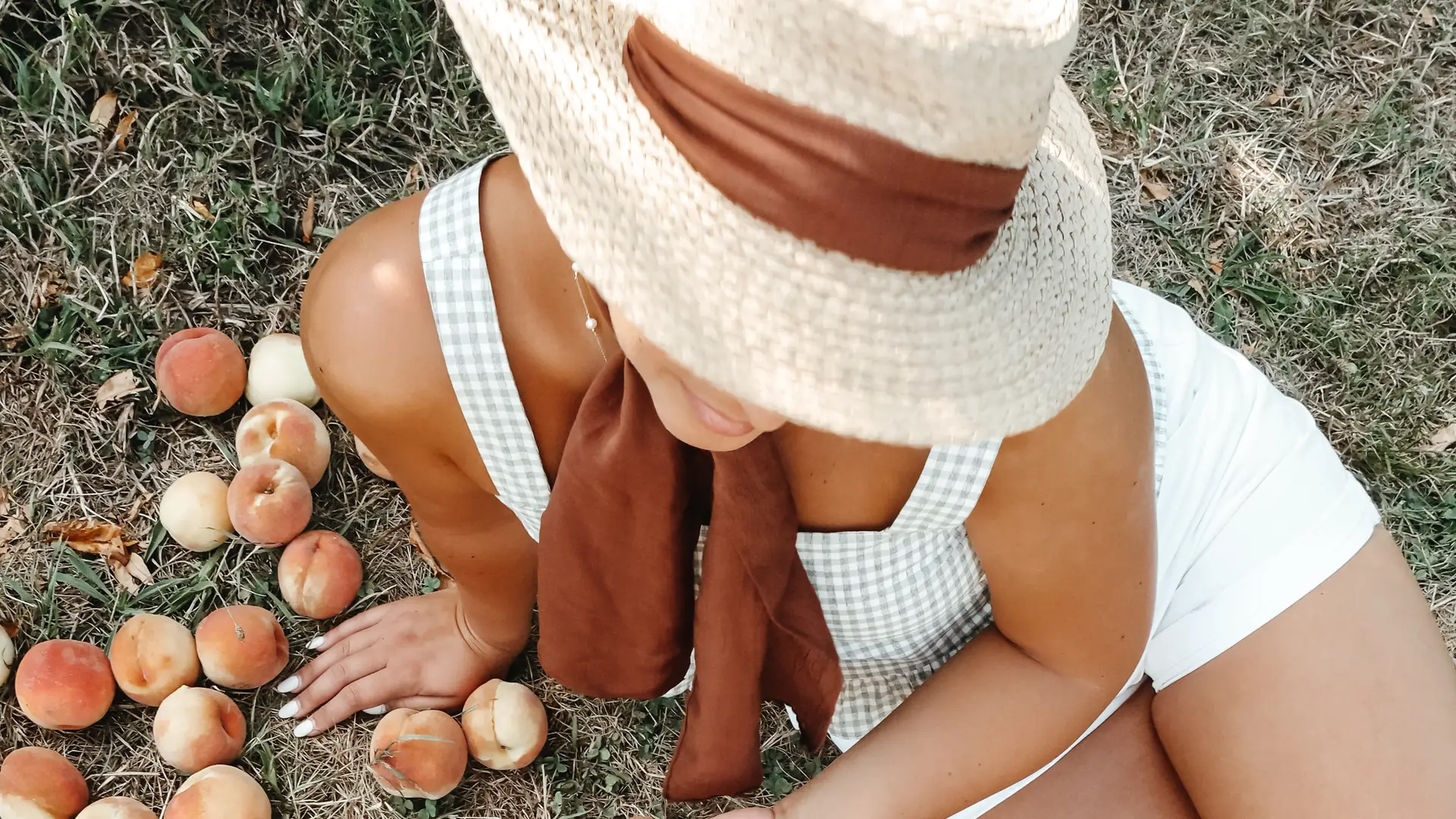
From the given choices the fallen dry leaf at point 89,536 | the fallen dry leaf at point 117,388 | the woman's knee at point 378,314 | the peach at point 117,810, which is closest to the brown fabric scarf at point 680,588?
the woman's knee at point 378,314

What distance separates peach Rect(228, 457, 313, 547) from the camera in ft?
7.33

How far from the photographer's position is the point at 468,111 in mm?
2734

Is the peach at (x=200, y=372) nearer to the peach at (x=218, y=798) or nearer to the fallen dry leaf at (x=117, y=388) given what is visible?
the fallen dry leaf at (x=117, y=388)

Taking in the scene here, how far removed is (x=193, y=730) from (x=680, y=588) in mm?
1154

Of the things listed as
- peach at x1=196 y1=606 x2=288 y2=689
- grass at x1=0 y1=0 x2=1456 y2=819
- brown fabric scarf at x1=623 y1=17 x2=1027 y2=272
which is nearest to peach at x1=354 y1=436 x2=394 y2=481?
grass at x1=0 y1=0 x2=1456 y2=819

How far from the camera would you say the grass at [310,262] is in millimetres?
2385

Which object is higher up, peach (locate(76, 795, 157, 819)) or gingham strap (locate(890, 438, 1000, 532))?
gingham strap (locate(890, 438, 1000, 532))

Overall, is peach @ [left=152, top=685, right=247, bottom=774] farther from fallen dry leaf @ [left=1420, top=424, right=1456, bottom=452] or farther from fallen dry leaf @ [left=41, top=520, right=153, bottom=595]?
fallen dry leaf @ [left=1420, top=424, right=1456, bottom=452]

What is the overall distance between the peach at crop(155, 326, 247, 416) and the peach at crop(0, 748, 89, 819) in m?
0.75

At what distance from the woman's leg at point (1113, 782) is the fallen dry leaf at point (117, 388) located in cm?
206

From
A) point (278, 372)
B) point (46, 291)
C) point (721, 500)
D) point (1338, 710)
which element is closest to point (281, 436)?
point (278, 372)

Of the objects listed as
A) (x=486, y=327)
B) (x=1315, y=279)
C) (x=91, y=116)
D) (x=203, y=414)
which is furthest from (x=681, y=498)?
(x=1315, y=279)

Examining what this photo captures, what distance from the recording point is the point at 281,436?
7.69 feet

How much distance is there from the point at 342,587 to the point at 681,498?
1155 millimetres
